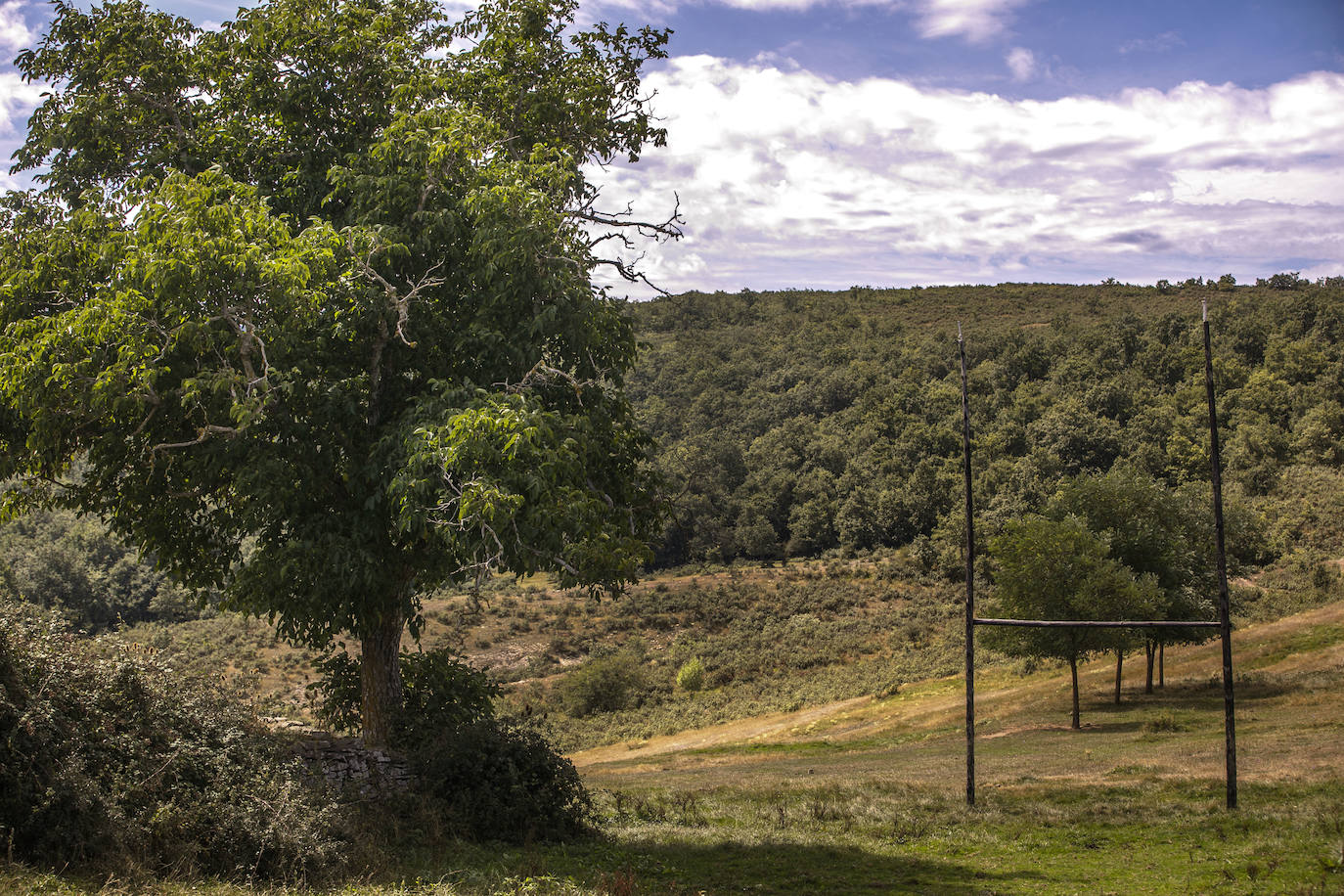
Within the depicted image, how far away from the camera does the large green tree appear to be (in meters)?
10.5

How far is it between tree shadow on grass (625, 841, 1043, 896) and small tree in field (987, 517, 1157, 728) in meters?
17.6

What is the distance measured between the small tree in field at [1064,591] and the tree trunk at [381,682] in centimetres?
2148

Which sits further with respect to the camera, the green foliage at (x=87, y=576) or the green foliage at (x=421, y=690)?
the green foliage at (x=87, y=576)

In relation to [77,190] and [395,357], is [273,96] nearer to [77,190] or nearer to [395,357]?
[77,190]

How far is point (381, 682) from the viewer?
13859 millimetres

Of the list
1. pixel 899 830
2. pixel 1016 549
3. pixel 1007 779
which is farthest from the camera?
pixel 1016 549

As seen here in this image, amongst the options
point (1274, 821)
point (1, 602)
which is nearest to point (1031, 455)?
point (1274, 821)

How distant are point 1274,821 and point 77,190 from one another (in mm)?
20080

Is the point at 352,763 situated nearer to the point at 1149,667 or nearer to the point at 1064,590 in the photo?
the point at 1064,590

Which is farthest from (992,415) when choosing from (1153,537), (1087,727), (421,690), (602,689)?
(421,690)

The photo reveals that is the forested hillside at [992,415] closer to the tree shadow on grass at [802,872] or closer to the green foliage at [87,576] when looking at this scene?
the tree shadow on grass at [802,872]

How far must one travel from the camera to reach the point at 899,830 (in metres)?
15.2

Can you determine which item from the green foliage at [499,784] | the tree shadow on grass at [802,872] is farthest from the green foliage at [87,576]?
the tree shadow on grass at [802,872]

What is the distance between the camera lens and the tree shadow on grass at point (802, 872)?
11273 mm
